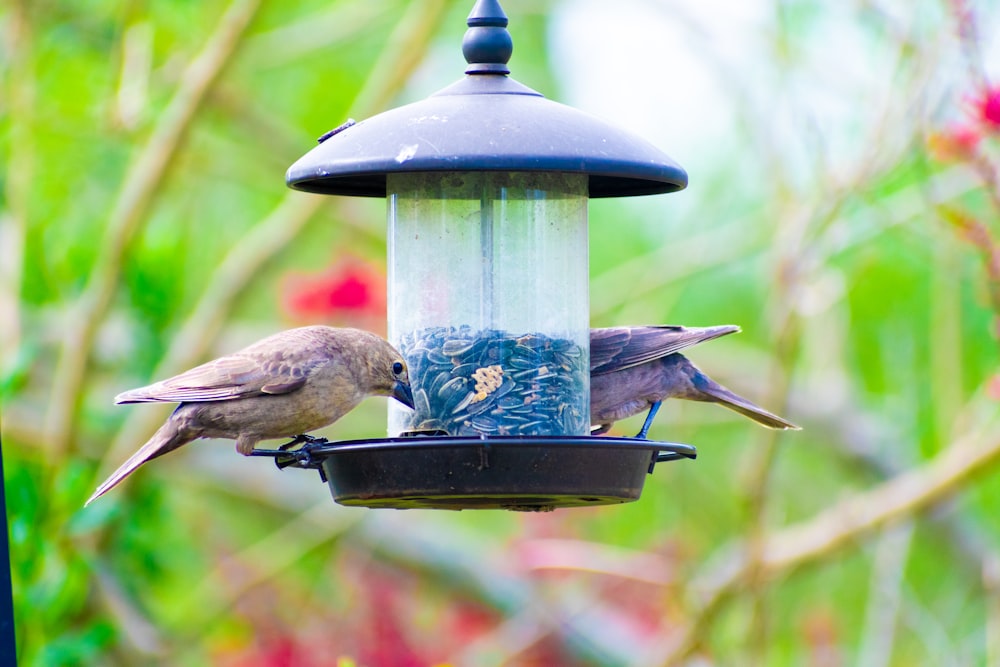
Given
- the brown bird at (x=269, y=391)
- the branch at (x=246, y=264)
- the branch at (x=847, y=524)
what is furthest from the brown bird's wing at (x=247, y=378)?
the branch at (x=847, y=524)

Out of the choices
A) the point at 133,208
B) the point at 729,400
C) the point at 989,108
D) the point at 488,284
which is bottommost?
the point at 729,400

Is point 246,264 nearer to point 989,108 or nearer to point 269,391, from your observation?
point 269,391

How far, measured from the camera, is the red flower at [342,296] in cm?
916

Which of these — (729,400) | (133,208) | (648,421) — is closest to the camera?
(648,421)

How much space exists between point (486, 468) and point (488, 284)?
0.89 metres

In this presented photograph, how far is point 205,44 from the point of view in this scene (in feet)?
32.8

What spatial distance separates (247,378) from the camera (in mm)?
5750

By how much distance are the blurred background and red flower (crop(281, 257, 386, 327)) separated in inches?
1.1

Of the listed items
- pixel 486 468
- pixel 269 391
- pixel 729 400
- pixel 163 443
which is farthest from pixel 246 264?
pixel 486 468

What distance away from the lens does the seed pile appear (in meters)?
5.38

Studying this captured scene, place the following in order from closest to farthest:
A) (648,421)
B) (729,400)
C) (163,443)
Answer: (163,443) → (648,421) → (729,400)

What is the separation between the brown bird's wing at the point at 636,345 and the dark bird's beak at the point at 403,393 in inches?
42.8

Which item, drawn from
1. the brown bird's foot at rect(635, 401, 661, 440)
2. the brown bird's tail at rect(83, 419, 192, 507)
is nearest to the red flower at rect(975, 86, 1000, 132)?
the brown bird's foot at rect(635, 401, 661, 440)

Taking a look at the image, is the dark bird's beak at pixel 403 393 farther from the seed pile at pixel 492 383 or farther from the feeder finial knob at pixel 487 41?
the feeder finial knob at pixel 487 41
